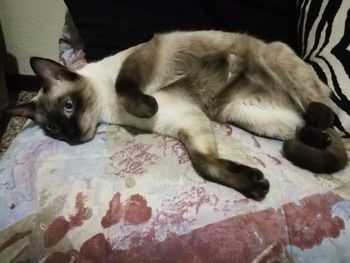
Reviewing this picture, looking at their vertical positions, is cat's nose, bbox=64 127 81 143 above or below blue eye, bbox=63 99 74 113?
below

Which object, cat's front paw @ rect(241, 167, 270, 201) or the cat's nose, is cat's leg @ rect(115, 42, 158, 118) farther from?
cat's front paw @ rect(241, 167, 270, 201)

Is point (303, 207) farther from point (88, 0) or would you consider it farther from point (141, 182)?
point (88, 0)

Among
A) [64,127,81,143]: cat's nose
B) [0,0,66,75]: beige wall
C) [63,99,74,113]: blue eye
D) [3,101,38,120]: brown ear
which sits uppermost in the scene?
[63,99,74,113]: blue eye

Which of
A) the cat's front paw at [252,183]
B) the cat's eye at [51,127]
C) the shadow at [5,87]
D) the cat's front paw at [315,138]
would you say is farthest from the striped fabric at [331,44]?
the shadow at [5,87]

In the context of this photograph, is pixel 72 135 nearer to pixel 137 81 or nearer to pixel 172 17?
pixel 137 81

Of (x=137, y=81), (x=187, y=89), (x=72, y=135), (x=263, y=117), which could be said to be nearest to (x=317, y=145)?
(x=263, y=117)

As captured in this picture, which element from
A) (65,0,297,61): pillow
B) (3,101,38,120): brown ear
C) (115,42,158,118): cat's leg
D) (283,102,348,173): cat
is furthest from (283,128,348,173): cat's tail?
(3,101,38,120): brown ear

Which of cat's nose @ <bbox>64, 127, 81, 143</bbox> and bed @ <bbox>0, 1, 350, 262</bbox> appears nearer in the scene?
bed @ <bbox>0, 1, 350, 262</bbox>

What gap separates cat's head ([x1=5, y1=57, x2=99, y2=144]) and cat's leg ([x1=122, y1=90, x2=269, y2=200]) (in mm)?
134

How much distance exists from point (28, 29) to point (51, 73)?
94 centimetres

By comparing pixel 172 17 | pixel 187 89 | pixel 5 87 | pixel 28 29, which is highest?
pixel 172 17

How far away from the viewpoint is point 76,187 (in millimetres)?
1215

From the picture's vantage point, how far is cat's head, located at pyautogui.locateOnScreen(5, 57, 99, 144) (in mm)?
1442

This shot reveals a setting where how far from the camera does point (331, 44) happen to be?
150 cm
